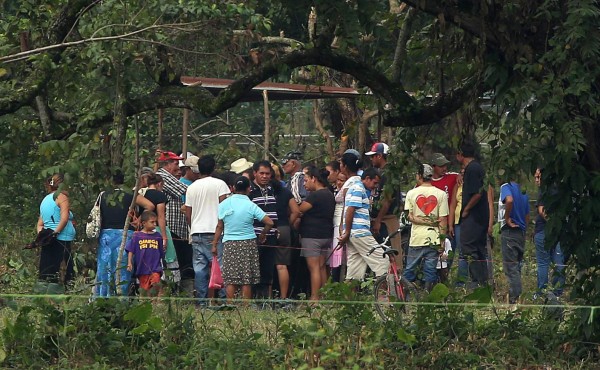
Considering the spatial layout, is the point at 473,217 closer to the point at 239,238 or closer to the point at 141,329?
the point at 239,238

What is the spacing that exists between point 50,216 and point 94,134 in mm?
A: 5239

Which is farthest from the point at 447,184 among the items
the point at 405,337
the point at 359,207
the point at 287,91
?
the point at 405,337

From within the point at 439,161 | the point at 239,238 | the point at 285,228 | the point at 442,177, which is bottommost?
the point at 239,238

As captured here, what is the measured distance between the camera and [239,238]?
43.0 feet

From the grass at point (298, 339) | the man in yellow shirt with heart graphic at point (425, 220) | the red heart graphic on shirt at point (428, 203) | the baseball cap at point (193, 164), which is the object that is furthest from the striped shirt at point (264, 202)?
the grass at point (298, 339)

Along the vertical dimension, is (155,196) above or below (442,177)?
below

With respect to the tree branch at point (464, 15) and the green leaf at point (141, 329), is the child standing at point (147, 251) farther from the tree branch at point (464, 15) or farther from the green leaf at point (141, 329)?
the tree branch at point (464, 15)

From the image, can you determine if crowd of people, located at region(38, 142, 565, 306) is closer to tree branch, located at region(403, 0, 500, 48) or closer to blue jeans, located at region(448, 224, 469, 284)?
blue jeans, located at region(448, 224, 469, 284)

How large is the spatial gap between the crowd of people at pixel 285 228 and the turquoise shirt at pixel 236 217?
11 millimetres

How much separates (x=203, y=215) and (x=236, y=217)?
59 centimetres

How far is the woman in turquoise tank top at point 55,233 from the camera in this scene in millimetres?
13750

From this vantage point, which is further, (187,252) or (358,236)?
(187,252)

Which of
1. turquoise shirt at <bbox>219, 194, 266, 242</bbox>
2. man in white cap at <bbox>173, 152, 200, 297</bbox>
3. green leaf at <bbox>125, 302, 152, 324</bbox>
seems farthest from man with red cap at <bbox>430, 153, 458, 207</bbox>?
green leaf at <bbox>125, 302, 152, 324</bbox>

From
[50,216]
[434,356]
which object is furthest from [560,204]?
[50,216]
